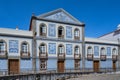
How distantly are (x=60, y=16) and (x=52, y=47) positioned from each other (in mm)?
5525

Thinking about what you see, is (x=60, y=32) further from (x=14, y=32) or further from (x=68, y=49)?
(x=14, y=32)

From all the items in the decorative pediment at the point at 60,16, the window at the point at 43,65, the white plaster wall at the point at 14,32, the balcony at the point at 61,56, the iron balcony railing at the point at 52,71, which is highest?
the decorative pediment at the point at 60,16

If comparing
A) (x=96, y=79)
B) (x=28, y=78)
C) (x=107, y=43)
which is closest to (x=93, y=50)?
(x=107, y=43)

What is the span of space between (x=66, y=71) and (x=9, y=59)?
31.2 feet

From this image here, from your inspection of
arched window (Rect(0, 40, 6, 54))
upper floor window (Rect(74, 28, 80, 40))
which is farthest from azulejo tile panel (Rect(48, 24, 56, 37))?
arched window (Rect(0, 40, 6, 54))

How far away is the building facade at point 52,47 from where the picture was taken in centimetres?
2867

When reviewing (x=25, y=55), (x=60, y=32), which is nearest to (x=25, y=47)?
(x=25, y=55)

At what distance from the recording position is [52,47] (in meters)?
31.9

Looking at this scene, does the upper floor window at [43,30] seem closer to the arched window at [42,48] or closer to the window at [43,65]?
the arched window at [42,48]

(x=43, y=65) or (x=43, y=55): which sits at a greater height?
(x=43, y=55)

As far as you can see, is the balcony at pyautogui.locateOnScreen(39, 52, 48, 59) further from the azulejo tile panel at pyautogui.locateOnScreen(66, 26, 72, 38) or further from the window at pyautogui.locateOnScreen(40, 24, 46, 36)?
the azulejo tile panel at pyautogui.locateOnScreen(66, 26, 72, 38)

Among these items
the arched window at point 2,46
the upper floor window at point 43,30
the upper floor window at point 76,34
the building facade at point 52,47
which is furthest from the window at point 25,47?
the upper floor window at point 76,34

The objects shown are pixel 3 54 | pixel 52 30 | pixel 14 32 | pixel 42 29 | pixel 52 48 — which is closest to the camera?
pixel 3 54

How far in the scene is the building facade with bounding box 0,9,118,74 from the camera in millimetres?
28672
